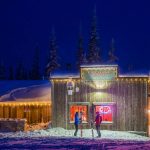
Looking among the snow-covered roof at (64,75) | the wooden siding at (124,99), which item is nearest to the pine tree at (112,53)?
the snow-covered roof at (64,75)

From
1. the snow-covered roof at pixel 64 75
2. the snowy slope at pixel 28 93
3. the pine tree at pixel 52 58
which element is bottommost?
the snowy slope at pixel 28 93

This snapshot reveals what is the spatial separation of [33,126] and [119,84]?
8029 millimetres

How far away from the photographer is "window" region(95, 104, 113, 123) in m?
32.3

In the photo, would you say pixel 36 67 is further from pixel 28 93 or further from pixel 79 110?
pixel 79 110

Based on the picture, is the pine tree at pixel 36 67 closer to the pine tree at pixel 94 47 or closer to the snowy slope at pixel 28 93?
the pine tree at pixel 94 47

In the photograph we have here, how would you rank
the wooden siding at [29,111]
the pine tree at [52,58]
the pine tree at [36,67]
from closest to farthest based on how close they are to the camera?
the wooden siding at [29,111] → the pine tree at [52,58] → the pine tree at [36,67]

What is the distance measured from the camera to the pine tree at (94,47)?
241 ft

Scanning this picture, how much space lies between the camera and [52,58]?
7338 cm

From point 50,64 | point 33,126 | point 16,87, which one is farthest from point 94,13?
point 33,126

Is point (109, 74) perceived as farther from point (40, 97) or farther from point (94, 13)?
point (94, 13)

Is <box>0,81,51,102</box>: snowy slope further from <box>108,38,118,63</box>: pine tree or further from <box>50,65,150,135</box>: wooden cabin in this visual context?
<box>108,38,118,63</box>: pine tree

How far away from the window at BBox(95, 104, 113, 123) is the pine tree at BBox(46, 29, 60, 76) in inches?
1496

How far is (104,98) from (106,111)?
0.98m

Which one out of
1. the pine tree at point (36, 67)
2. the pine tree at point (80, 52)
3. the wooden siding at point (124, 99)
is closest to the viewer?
the wooden siding at point (124, 99)
